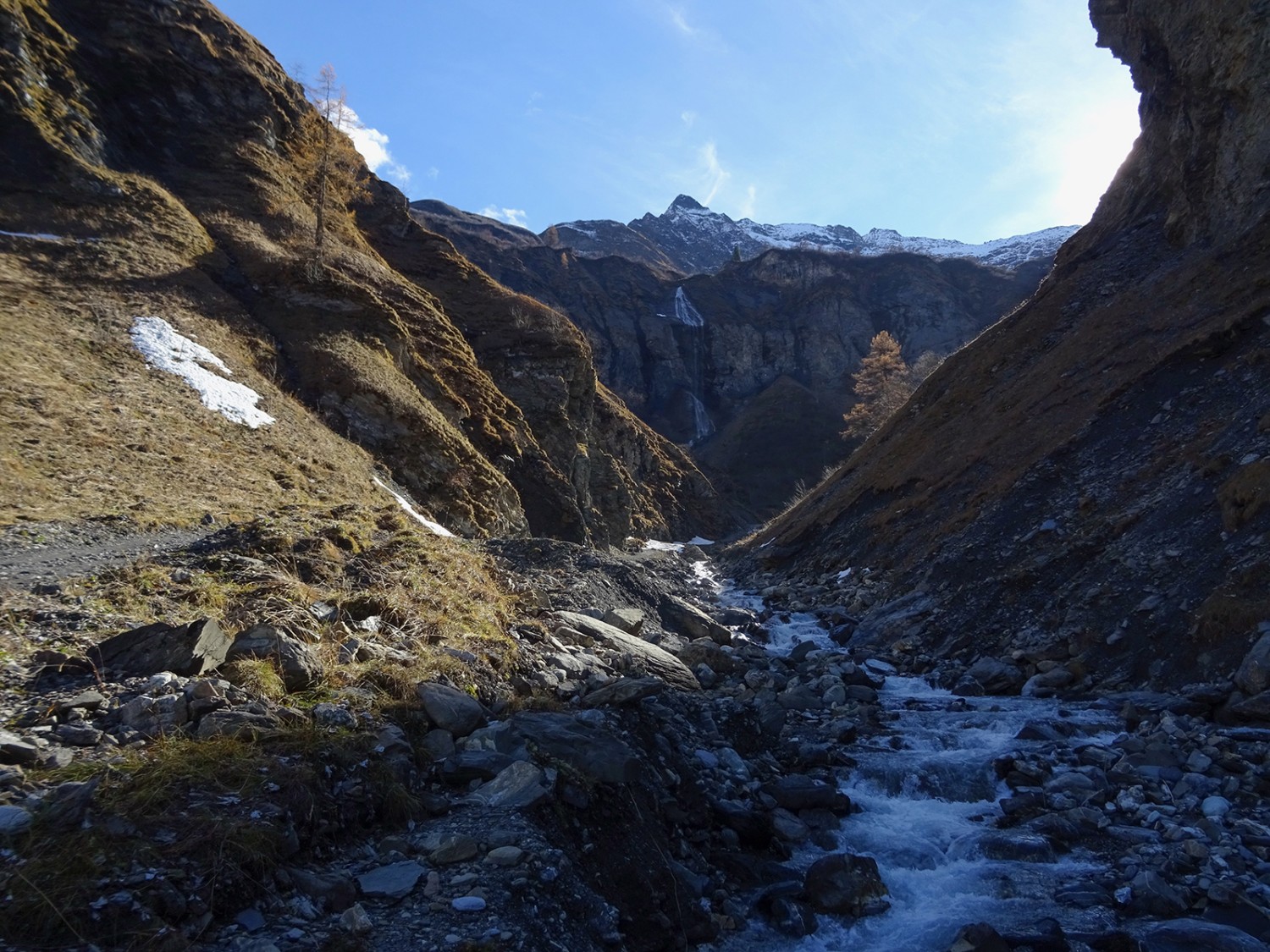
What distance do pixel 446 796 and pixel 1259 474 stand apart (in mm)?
12848

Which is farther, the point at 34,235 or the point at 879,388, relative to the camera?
the point at 879,388

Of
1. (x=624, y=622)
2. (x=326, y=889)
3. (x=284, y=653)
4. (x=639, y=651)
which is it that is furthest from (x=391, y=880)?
(x=624, y=622)

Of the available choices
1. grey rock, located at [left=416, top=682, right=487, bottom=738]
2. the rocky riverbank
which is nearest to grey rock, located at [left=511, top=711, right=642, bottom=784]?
the rocky riverbank

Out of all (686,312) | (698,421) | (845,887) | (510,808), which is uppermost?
(686,312)

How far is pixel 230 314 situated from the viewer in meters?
25.1

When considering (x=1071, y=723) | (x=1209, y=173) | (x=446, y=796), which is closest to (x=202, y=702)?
(x=446, y=796)

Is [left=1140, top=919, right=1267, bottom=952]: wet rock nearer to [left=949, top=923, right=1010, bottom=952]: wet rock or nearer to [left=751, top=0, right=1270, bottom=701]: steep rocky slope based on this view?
[left=949, top=923, right=1010, bottom=952]: wet rock

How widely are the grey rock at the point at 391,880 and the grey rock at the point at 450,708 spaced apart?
64.0 inches

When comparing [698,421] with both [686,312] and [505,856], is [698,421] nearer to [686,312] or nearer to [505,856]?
[686,312]

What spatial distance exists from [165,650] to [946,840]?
755 cm

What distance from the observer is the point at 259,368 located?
23.5m

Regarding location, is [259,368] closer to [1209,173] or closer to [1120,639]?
[1120,639]

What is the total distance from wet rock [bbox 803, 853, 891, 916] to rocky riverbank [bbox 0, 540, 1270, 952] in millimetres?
20

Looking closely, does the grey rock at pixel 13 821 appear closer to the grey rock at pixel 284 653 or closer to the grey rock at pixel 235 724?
the grey rock at pixel 235 724
